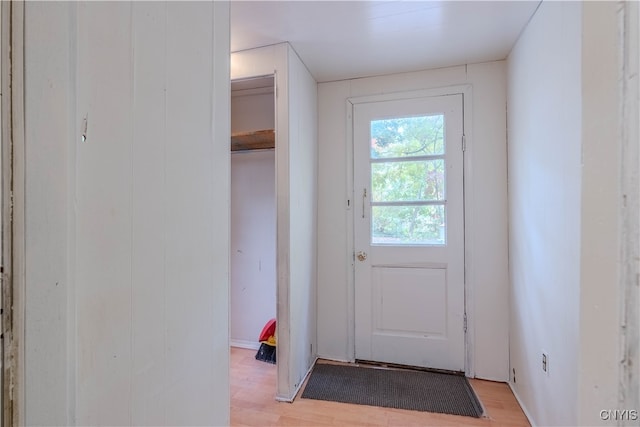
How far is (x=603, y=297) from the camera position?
393 mm

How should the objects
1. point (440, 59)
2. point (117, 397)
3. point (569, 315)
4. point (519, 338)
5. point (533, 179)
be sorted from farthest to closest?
1. point (440, 59)
2. point (519, 338)
3. point (533, 179)
4. point (569, 315)
5. point (117, 397)

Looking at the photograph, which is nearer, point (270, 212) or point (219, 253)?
point (219, 253)

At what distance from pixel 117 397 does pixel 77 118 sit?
0.49 metres

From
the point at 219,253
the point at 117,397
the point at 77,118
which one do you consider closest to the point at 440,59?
the point at 219,253

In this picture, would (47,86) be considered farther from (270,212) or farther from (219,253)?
(270,212)

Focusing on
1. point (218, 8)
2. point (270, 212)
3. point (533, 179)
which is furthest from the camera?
point (270, 212)

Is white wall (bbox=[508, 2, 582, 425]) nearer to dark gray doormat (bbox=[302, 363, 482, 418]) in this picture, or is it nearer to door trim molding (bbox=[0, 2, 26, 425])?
dark gray doormat (bbox=[302, 363, 482, 418])

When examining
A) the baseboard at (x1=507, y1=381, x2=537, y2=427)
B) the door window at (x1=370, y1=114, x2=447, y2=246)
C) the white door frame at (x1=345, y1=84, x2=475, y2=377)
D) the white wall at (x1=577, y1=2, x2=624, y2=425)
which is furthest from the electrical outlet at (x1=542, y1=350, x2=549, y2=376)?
the white wall at (x1=577, y1=2, x2=624, y2=425)

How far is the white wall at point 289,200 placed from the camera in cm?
193

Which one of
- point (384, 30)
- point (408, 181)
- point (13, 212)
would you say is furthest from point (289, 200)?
point (13, 212)

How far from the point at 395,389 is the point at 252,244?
1622mm

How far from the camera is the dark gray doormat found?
6.10 ft

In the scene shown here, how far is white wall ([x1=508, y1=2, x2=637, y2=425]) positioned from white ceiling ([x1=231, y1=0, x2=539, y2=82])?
0.19 meters

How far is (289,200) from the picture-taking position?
6.35 ft
